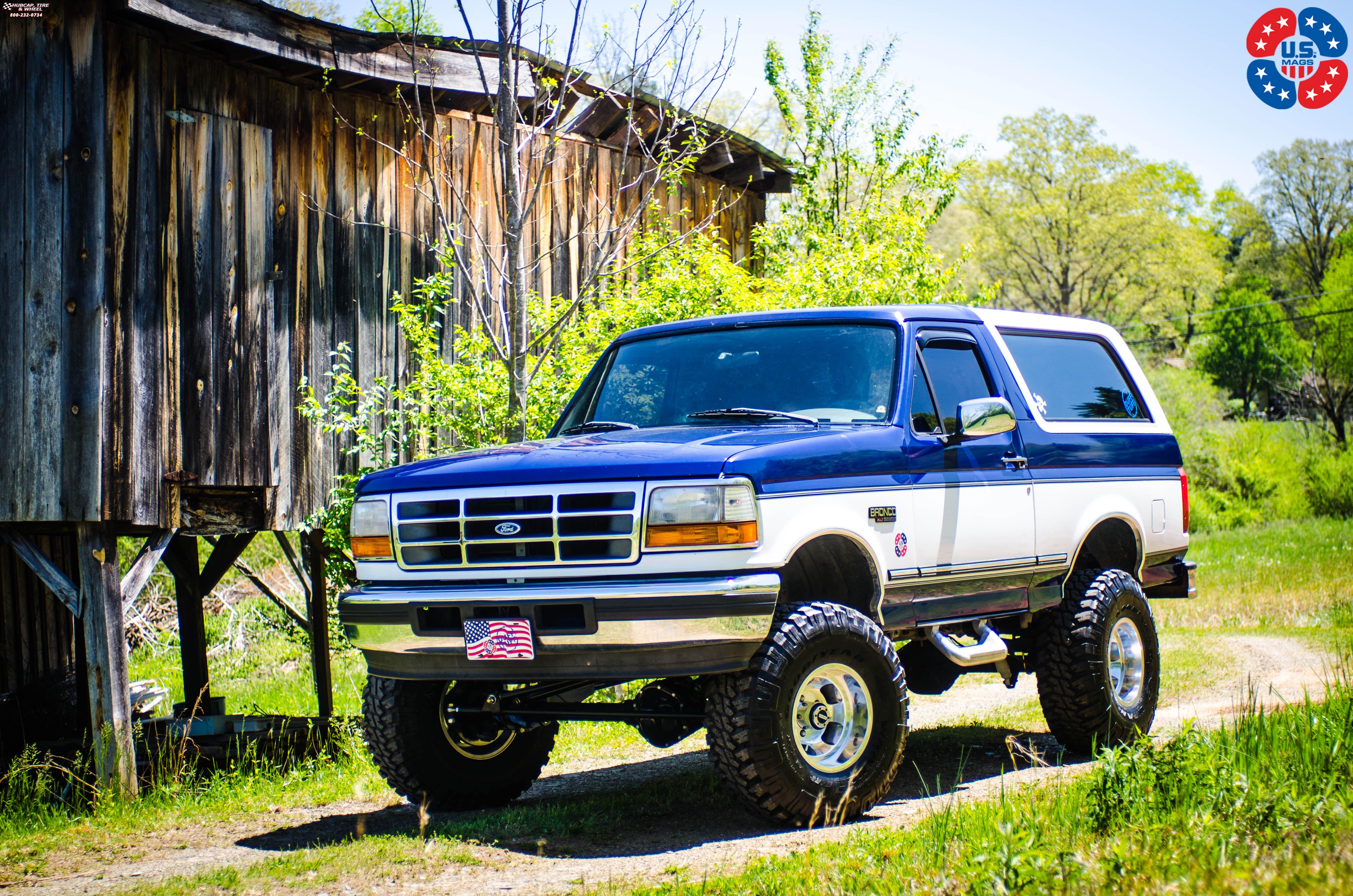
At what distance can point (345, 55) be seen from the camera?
1015 centimetres

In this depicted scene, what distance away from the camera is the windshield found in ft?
19.8

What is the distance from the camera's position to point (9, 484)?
8.34m

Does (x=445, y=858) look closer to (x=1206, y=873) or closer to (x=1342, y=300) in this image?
(x=1206, y=873)

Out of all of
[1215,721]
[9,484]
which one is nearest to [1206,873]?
[1215,721]

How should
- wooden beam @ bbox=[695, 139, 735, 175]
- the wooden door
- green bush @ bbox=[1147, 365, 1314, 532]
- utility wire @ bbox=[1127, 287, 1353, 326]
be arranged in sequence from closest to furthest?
1. the wooden door
2. wooden beam @ bbox=[695, 139, 735, 175]
3. green bush @ bbox=[1147, 365, 1314, 532]
4. utility wire @ bbox=[1127, 287, 1353, 326]

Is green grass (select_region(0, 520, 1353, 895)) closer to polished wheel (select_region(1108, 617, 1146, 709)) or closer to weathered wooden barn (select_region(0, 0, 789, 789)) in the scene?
polished wheel (select_region(1108, 617, 1146, 709))

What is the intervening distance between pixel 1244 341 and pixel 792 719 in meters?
74.8

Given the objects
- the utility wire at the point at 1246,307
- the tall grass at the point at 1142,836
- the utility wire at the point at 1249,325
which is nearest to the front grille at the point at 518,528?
the tall grass at the point at 1142,836

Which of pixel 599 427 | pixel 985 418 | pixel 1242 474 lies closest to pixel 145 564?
pixel 599 427

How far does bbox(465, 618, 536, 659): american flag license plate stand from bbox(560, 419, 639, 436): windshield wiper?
1.43 meters

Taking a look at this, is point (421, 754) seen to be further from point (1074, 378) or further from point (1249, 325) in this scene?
point (1249, 325)

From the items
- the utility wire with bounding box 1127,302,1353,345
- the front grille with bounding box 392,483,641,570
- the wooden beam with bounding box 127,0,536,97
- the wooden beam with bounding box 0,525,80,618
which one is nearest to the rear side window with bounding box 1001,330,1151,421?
the front grille with bounding box 392,483,641,570

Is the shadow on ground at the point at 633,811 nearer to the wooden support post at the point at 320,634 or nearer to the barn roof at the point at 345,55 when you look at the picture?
the wooden support post at the point at 320,634

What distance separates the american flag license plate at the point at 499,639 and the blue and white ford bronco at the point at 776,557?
1 cm
